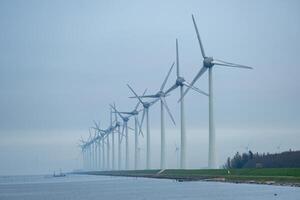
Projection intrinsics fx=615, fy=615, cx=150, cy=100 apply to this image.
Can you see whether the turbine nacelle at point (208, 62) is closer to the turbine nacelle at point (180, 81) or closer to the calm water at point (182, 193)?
the turbine nacelle at point (180, 81)

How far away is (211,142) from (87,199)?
31.0m

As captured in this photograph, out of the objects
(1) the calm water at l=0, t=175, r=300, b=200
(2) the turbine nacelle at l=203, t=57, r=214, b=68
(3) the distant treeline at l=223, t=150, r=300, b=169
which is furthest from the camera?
(3) the distant treeline at l=223, t=150, r=300, b=169

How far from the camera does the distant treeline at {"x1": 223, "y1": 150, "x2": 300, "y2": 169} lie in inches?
5189

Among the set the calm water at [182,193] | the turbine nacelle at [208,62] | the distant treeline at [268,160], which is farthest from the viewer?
the distant treeline at [268,160]

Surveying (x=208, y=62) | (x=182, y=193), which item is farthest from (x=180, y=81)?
(x=182, y=193)

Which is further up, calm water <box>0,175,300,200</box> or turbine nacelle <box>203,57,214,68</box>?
turbine nacelle <box>203,57,214,68</box>

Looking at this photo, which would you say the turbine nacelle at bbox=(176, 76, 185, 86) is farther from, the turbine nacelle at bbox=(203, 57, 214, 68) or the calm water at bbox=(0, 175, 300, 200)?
the calm water at bbox=(0, 175, 300, 200)

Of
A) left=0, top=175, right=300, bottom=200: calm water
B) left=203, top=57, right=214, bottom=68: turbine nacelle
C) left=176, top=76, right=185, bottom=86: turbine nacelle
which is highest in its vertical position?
left=203, top=57, right=214, bottom=68: turbine nacelle

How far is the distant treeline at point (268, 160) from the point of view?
132 meters

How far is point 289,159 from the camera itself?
13350 centimetres

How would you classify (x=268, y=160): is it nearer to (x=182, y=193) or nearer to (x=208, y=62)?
(x=208, y=62)

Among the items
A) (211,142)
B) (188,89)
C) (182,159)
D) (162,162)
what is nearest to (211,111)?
(211,142)

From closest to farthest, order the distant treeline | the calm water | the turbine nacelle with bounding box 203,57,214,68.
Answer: the calm water → the turbine nacelle with bounding box 203,57,214,68 → the distant treeline

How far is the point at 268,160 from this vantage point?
142875mm
